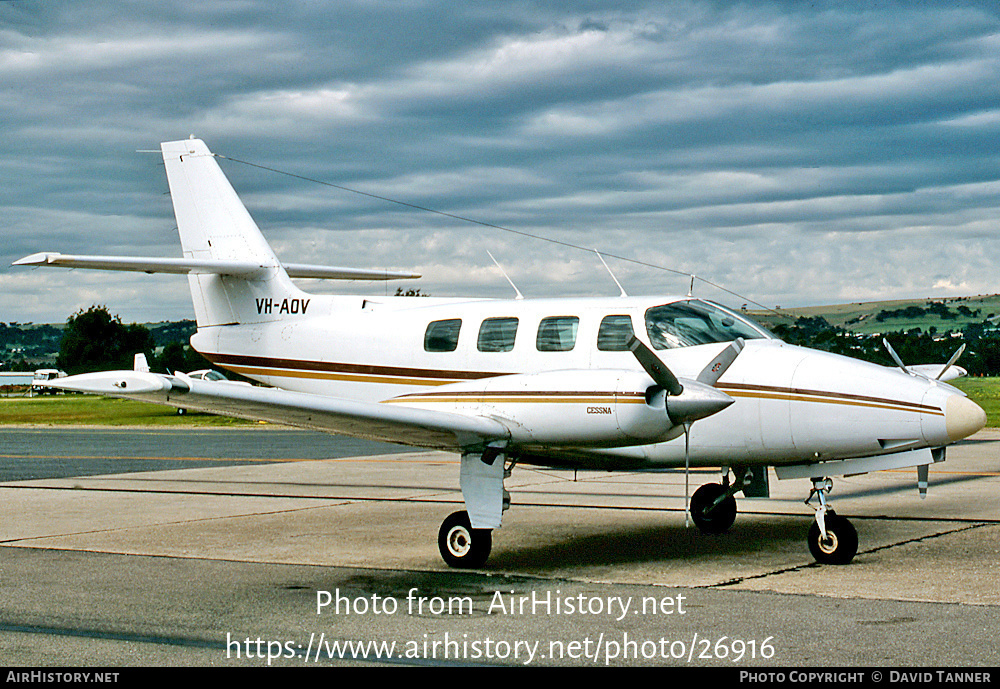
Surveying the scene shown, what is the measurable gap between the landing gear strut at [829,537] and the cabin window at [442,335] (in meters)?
4.29

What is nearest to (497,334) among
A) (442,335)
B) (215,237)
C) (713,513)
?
(442,335)

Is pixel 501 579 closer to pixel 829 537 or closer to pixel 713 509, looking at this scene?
pixel 829 537

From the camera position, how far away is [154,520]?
47.2ft

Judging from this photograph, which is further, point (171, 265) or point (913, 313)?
point (913, 313)

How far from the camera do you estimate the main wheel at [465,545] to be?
34.0ft

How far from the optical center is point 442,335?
1197 cm

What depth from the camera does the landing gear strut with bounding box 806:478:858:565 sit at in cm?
1002

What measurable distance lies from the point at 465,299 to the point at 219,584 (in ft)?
15.4

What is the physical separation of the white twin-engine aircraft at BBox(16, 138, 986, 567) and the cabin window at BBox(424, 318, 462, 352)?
0.05 feet

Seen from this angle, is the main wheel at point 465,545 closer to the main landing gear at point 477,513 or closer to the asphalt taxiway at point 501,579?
the main landing gear at point 477,513

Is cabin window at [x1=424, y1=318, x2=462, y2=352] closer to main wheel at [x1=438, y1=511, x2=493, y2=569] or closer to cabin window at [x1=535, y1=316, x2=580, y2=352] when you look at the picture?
cabin window at [x1=535, y1=316, x2=580, y2=352]

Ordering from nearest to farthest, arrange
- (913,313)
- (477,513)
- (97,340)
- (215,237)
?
1. (477,513)
2. (215,237)
3. (97,340)
4. (913,313)

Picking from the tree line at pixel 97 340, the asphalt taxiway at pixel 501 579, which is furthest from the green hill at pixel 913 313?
the asphalt taxiway at pixel 501 579

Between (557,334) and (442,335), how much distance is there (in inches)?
57.8
